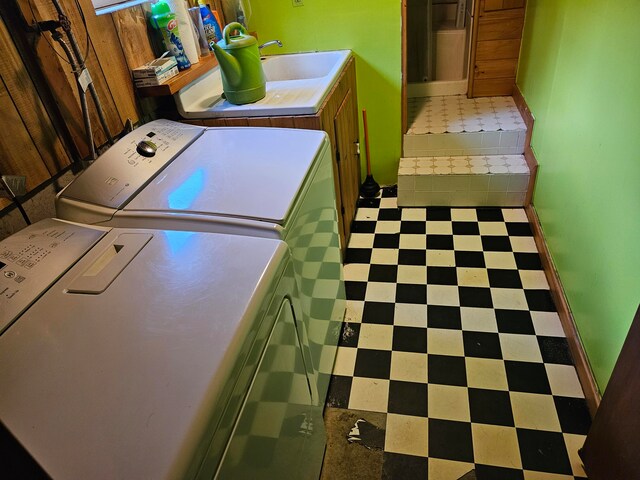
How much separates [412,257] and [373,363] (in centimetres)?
75

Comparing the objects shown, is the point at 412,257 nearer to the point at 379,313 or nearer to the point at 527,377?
the point at 379,313

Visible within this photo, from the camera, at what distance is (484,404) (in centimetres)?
156

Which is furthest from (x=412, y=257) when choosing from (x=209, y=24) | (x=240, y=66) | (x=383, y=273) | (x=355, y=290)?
(x=209, y=24)

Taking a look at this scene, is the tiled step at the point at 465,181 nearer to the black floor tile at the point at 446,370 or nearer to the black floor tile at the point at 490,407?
the black floor tile at the point at 446,370

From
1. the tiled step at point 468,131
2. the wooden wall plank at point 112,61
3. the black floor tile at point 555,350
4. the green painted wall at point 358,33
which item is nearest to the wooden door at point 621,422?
the black floor tile at point 555,350

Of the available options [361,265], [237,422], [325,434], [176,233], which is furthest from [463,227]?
[237,422]

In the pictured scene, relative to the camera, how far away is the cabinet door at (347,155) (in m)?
2.13

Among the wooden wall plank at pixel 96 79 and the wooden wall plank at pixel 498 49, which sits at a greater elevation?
the wooden wall plank at pixel 96 79

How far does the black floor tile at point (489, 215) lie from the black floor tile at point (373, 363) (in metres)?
1.20

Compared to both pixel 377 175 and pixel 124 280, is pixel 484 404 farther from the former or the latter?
pixel 377 175

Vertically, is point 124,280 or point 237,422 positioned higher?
point 124,280

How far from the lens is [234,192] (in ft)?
3.84

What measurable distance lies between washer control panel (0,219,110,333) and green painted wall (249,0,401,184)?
1.89 m

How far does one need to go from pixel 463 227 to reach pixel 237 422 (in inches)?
80.7
